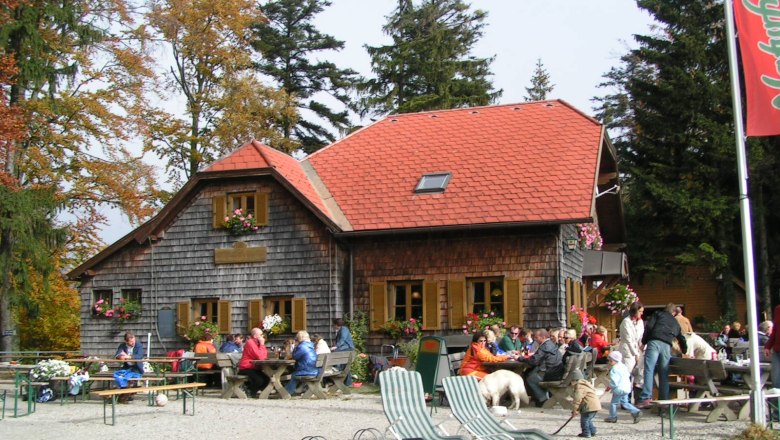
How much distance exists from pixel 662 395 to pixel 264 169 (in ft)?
38.9

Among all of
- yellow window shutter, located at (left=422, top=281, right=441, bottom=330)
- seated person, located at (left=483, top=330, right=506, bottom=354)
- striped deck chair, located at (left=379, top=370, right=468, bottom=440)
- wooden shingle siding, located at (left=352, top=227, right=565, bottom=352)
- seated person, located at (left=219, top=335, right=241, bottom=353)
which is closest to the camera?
striped deck chair, located at (left=379, top=370, right=468, bottom=440)

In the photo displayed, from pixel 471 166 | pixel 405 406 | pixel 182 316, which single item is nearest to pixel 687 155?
pixel 471 166

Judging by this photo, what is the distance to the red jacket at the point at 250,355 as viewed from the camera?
16828 millimetres

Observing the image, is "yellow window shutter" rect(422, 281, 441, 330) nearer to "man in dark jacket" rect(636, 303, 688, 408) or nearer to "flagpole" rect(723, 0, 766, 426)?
"man in dark jacket" rect(636, 303, 688, 408)

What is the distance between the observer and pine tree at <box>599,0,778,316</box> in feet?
104

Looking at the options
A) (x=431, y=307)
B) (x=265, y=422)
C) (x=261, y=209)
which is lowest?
(x=265, y=422)

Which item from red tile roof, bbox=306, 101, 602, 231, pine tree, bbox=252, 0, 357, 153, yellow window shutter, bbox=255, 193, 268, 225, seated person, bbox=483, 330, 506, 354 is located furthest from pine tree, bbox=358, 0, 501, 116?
seated person, bbox=483, 330, 506, 354

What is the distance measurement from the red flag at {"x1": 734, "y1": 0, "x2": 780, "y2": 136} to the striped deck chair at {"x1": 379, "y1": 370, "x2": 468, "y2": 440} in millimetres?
4707

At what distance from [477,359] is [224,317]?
362 inches

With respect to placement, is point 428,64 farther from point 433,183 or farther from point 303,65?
point 433,183

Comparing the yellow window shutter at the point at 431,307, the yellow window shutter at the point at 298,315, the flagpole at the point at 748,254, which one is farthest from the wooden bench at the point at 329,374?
the flagpole at the point at 748,254

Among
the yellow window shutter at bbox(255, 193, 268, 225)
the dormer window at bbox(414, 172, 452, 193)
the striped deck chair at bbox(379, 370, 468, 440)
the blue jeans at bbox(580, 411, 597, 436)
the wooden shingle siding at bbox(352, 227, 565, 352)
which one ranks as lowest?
the blue jeans at bbox(580, 411, 597, 436)

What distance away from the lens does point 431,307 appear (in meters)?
21.2

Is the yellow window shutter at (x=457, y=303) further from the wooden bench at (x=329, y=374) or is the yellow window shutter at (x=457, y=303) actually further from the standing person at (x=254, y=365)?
the standing person at (x=254, y=365)
